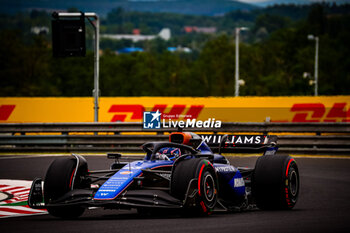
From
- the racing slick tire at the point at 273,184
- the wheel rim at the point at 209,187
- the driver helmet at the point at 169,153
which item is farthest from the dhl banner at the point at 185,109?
the wheel rim at the point at 209,187

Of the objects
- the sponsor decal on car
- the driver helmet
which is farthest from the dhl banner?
the driver helmet

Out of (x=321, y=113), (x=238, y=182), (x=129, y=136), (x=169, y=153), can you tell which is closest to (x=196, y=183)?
(x=169, y=153)

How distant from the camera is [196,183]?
9.02 metres

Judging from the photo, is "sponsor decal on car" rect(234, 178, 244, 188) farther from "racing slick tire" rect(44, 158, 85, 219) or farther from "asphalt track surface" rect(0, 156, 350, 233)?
"racing slick tire" rect(44, 158, 85, 219)

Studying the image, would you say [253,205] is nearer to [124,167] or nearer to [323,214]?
[323,214]

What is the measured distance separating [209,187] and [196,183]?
1.54 ft

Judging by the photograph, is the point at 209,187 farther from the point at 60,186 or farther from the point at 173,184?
the point at 60,186

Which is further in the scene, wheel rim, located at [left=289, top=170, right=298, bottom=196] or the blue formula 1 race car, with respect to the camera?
wheel rim, located at [left=289, top=170, right=298, bottom=196]

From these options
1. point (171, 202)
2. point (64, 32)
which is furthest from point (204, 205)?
point (64, 32)

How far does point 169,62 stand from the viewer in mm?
118375

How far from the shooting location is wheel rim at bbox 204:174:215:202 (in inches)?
366

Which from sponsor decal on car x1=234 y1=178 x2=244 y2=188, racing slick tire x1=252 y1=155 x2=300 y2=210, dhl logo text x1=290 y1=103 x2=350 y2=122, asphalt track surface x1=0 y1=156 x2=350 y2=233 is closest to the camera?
asphalt track surface x1=0 y1=156 x2=350 y2=233

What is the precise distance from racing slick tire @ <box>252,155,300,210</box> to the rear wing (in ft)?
3.70

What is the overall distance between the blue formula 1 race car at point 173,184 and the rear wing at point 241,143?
684 millimetres
